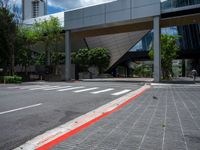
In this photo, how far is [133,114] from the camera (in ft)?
24.0

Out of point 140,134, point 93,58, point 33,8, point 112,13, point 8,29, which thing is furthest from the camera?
point 33,8

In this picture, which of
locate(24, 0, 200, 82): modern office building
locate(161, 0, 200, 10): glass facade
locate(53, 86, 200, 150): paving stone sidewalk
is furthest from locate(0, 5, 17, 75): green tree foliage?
locate(53, 86, 200, 150): paving stone sidewalk

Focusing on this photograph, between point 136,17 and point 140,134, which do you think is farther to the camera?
point 136,17

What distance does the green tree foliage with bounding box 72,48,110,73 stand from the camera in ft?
170

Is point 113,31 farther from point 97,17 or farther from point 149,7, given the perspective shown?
point 149,7

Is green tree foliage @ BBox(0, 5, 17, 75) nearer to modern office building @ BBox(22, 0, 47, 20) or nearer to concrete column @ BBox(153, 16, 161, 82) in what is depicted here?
concrete column @ BBox(153, 16, 161, 82)

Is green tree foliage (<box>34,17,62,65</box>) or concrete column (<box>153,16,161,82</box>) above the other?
green tree foliage (<box>34,17,62,65</box>)

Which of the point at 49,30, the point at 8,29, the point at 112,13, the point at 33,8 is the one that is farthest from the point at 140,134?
the point at 33,8

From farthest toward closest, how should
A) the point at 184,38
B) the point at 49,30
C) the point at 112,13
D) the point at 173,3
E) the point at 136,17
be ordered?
the point at 184,38, the point at 49,30, the point at 112,13, the point at 136,17, the point at 173,3

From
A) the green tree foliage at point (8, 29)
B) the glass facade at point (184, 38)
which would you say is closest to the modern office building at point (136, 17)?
the green tree foliage at point (8, 29)

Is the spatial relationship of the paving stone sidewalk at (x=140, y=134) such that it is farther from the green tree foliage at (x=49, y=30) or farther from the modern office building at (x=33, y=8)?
the modern office building at (x=33, y=8)

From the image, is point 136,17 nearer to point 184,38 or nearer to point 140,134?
point 140,134

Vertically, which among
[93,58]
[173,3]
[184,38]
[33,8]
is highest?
[33,8]

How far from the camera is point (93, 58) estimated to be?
Answer: 51.8 meters
